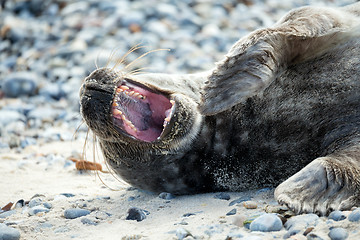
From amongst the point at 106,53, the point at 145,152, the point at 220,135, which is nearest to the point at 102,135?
the point at 145,152

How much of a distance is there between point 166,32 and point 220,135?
5.49m

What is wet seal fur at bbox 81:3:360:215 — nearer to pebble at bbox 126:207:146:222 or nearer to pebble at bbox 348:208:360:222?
pebble at bbox 126:207:146:222

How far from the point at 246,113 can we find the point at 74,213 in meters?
1.24

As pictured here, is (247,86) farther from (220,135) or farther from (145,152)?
(145,152)

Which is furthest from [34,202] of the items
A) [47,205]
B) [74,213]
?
[74,213]

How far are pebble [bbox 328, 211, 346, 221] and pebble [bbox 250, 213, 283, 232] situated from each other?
0.84ft

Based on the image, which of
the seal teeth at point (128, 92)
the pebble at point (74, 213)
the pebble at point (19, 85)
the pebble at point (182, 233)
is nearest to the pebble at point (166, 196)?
the pebble at point (74, 213)

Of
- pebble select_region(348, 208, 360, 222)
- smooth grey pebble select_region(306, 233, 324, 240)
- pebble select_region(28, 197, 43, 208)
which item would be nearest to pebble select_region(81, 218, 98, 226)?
pebble select_region(28, 197, 43, 208)

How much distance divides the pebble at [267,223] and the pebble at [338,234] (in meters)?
0.28

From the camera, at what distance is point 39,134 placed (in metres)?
6.33

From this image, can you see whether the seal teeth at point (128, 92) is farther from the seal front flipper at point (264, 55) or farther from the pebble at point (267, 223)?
the pebble at point (267, 223)

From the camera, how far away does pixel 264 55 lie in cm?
335

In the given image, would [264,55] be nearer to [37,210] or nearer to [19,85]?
[37,210]

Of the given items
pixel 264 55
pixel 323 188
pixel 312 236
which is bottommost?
pixel 312 236
